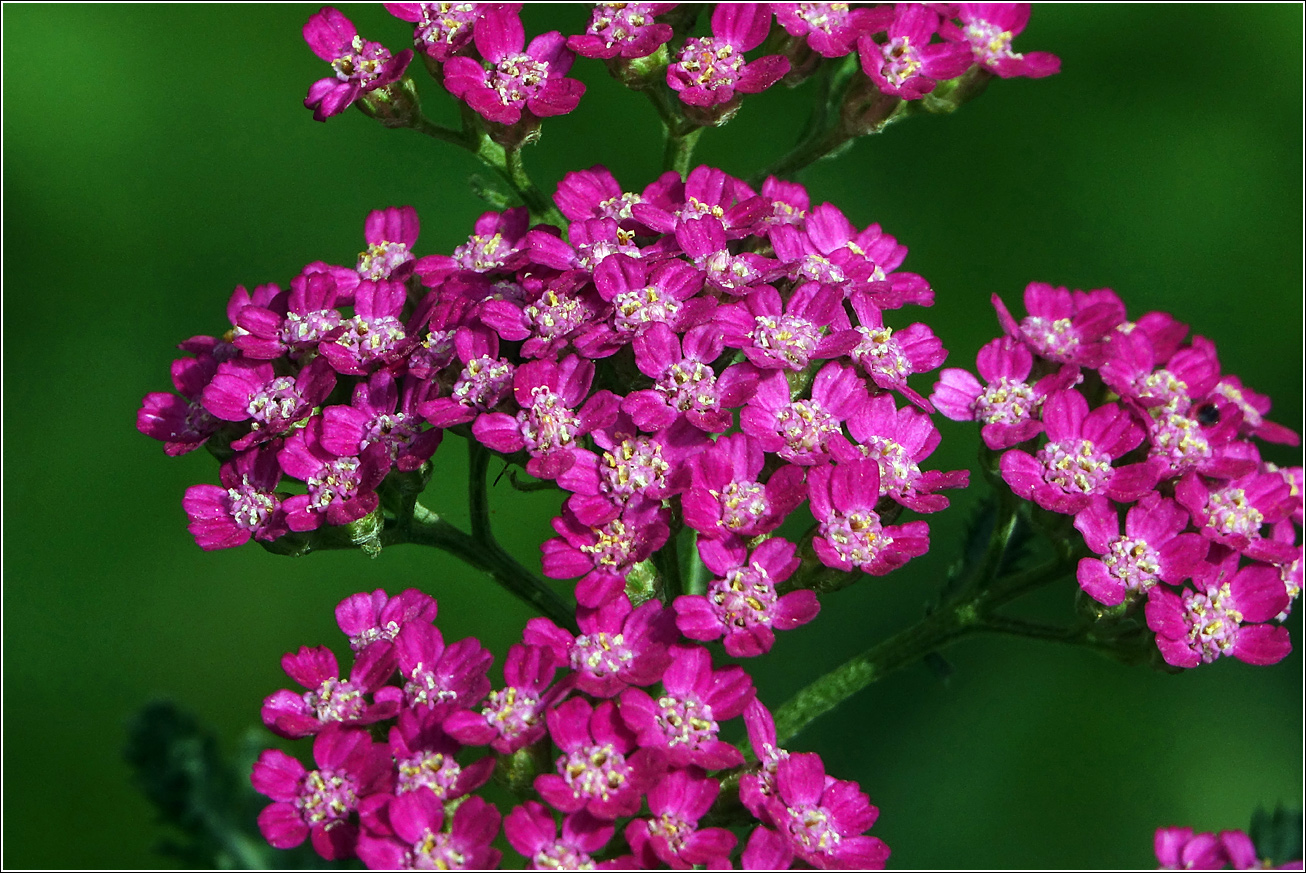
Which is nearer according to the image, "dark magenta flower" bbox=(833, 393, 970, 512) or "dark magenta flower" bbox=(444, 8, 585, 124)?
"dark magenta flower" bbox=(833, 393, 970, 512)

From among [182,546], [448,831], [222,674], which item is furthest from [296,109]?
[448,831]

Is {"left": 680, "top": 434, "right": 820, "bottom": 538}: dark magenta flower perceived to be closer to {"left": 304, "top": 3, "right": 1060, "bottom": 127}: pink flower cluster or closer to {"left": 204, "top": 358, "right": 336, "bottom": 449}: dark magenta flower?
{"left": 204, "top": 358, "right": 336, "bottom": 449}: dark magenta flower

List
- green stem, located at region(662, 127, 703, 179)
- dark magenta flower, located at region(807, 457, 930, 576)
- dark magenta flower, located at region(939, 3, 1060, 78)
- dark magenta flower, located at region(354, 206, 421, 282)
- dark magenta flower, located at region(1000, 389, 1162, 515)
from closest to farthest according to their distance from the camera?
dark magenta flower, located at region(807, 457, 930, 576) → dark magenta flower, located at region(1000, 389, 1162, 515) → dark magenta flower, located at region(354, 206, 421, 282) → green stem, located at region(662, 127, 703, 179) → dark magenta flower, located at region(939, 3, 1060, 78)

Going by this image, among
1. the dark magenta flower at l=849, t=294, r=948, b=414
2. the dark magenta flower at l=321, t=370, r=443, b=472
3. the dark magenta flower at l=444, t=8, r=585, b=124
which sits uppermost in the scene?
the dark magenta flower at l=444, t=8, r=585, b=124

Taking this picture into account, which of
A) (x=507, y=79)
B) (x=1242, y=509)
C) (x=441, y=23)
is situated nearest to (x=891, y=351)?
(x=1242, y=509)

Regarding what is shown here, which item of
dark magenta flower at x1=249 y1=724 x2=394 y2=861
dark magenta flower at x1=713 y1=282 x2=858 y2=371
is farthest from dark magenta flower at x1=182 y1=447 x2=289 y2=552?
dark magenta flower at x1=713 y1=282 x2=858 y2=371
